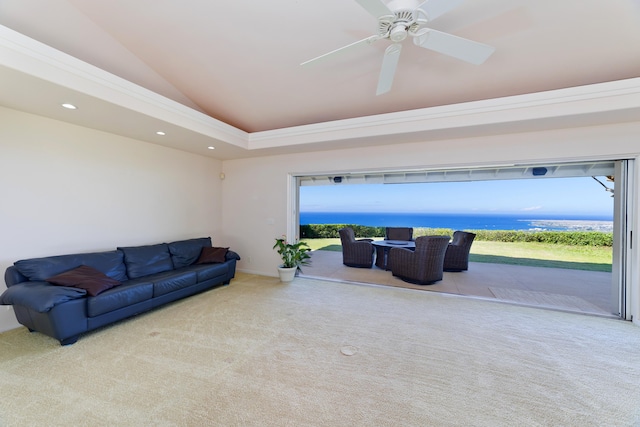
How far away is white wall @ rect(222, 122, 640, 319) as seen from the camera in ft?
10.3

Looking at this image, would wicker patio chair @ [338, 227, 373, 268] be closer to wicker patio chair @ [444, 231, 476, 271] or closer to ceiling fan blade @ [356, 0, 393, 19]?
wicker patio chair @ [444, 231, 476, 271]

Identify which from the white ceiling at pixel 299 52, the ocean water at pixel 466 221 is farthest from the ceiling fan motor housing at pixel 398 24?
the ocean water at pixel 466 221

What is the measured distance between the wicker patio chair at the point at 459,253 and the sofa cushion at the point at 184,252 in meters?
5.28

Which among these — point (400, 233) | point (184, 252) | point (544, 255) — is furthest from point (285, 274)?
point (544, 255)

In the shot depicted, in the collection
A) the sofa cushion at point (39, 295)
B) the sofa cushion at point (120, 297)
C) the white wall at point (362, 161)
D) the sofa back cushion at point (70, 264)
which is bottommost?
the sofa cushion at point (120, 297)

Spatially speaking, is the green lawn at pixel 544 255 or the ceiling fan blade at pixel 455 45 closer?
the ceiling fan blade at pixel 455 45

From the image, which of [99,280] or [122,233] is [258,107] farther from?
[99,280]

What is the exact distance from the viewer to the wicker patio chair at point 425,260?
14.4 ft

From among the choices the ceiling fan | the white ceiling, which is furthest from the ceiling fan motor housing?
the white ceiling

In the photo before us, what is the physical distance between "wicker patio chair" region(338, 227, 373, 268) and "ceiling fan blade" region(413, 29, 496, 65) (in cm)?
437

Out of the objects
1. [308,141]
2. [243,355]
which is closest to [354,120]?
[308,141]

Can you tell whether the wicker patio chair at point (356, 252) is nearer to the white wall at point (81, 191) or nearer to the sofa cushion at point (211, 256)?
the sofa cushion at point (211, 256)

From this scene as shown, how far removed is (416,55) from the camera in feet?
9.37

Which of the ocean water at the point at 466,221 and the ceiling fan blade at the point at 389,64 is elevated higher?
the ceiling fan blade at the point at 389,64
